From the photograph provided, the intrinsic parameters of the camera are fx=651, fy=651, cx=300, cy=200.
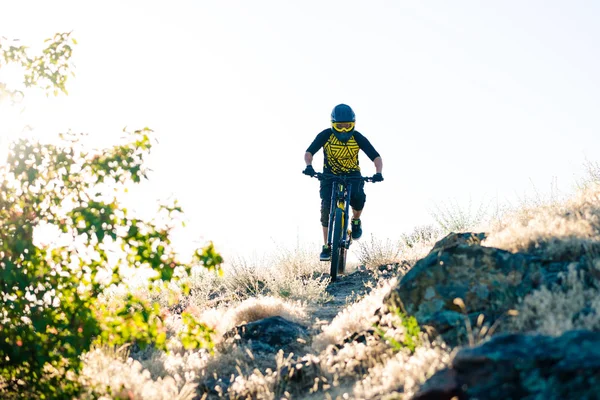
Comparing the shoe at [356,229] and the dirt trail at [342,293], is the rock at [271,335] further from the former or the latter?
the shoe at [356,229]

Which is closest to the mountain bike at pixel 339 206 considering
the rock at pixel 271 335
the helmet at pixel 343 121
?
the helmet at pixel 343 121

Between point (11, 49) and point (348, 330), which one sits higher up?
point (11, 49)

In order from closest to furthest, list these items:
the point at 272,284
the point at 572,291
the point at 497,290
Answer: the point at 572,291
the point at 497,290
the point at 272,284

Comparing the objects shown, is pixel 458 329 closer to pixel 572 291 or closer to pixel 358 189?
pixel 572 291

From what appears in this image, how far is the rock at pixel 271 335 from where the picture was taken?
7.54 m

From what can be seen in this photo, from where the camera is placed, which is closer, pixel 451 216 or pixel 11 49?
pixel 11 49

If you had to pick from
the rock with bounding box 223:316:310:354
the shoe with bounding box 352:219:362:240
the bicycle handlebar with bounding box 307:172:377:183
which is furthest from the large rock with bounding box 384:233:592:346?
the shoe with bounding box 352:219:362:240

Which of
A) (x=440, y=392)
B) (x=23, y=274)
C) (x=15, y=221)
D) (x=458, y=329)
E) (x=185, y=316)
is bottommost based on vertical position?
(x=440, y=392)

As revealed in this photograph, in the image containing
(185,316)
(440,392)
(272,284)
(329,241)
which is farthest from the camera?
(272,284)

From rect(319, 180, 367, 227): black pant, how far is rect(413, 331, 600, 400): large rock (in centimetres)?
703

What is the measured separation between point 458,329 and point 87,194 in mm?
3364

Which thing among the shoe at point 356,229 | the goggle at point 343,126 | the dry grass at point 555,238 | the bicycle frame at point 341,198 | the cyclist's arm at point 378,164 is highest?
the goggle at point 343,126

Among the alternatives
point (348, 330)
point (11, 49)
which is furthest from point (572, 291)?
point (11, 49)

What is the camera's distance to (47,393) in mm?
5777
